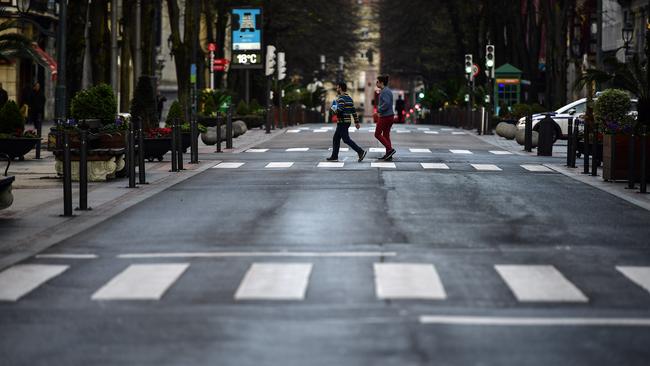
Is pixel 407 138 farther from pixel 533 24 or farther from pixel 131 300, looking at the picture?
pixel 131 300

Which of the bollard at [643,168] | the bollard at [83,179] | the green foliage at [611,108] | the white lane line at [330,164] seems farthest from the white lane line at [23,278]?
the white lane line at [330,164]

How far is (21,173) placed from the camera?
27281 millimetres

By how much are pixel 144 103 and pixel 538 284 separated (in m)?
23.3

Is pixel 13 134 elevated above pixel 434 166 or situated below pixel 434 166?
above

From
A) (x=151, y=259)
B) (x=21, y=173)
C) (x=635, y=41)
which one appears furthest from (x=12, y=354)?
(x=635, y=41)

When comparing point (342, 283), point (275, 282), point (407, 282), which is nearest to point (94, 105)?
point (275, 282)

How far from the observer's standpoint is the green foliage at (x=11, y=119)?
30438 millimetres

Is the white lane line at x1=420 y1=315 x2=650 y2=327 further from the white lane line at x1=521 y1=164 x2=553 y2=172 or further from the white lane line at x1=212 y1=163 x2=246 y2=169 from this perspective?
the white lane line at x1=212 y1=163 x2=246 y2=169

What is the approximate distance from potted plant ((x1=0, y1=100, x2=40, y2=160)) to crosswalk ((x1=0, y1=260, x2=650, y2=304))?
17573 mm

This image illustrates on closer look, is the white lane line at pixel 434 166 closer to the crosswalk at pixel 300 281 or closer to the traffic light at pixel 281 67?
the crosswalk at pixel 300 281

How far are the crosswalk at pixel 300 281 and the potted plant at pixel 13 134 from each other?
17.6 metres

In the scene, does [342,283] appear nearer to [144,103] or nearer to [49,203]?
[49,203]

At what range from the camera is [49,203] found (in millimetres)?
20203

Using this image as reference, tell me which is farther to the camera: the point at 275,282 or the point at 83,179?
the point at 83,179
